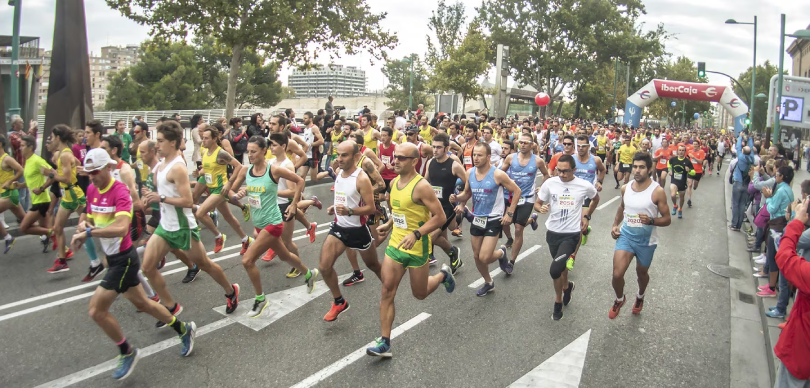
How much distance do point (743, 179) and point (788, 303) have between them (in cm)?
566

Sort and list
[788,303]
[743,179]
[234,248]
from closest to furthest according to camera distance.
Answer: [788,303] < [234,248] < [743,179]

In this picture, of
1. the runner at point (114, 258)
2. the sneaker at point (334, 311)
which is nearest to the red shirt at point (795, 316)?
the sneaker at point (334, 311)

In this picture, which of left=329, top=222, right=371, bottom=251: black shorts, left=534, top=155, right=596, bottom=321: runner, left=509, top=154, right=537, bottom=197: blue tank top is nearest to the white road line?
left=329, top=222, right=371, bottom=251: black shorts

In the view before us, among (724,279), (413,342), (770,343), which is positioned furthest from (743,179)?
(413,342)

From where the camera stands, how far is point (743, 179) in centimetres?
1145

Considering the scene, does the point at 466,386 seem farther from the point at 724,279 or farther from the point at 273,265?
the point at 724,279

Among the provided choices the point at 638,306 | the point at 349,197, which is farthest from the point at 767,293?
the point at 349,197

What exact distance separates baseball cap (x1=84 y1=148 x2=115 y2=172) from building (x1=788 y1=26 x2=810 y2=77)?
7544 cm

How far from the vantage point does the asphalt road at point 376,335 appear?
4625mm

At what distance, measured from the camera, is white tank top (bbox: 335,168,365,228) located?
570cm

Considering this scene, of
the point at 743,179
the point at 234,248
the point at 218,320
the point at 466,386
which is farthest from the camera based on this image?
the point at 743,179

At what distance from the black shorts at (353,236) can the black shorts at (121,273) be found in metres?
1.90

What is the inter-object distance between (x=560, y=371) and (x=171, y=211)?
13.0 feet

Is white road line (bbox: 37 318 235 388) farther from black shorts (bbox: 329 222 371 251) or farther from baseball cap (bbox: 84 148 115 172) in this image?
baseball cap (bbox: 84 148 115 172)
